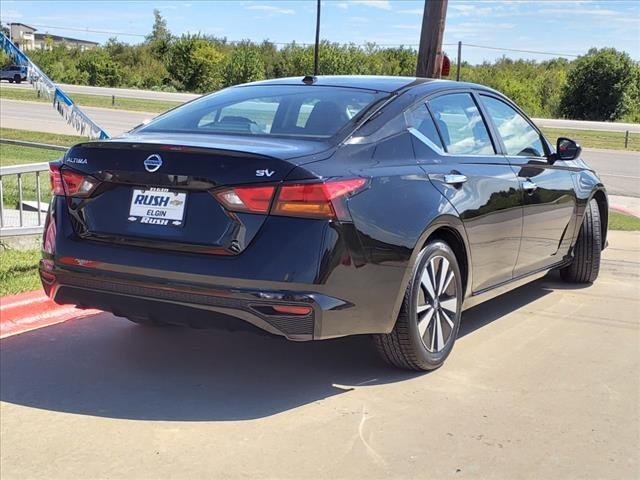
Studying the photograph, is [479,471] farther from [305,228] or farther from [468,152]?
[468,152]

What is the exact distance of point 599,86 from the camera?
5525cm

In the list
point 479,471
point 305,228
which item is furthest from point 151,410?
point 479,471

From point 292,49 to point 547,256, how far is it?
66.9 metres

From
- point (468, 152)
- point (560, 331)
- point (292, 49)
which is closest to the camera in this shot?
point (468, 152)

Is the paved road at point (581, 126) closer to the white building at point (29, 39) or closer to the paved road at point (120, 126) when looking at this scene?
the paved road at point (120, 126)

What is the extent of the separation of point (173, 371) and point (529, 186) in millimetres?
2723

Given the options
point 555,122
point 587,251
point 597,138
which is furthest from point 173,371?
point 555,122

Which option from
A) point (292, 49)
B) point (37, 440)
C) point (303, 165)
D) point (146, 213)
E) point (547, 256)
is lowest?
point (37, 440)

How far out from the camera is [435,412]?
12.7 feet

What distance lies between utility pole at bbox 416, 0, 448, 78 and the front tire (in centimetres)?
699

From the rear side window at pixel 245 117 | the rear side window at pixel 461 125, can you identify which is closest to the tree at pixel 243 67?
the rear side window at pixel 461 125

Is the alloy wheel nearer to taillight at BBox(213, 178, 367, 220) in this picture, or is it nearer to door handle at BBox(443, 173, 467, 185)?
door handle at BBox(443, 173, 467, 185)

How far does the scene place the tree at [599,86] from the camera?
179ft

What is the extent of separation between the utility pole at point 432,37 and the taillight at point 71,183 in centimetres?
767
